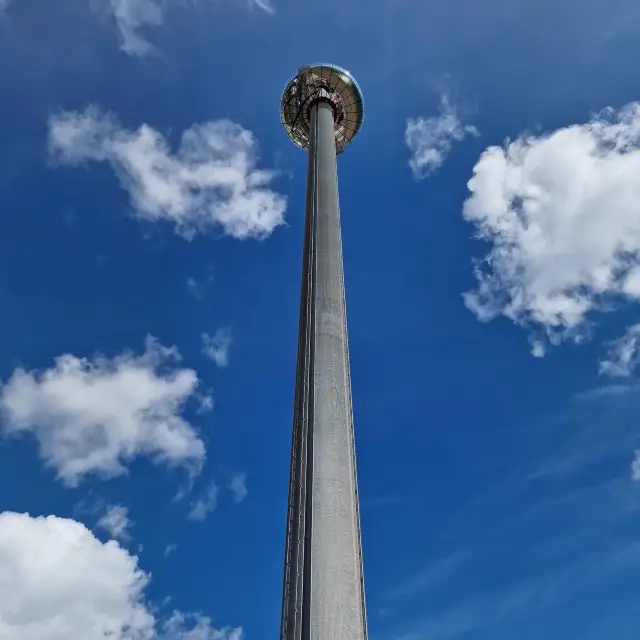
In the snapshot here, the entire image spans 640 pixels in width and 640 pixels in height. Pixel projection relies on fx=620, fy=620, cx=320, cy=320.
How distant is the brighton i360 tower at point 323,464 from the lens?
19.1 metres

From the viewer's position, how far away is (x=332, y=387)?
25234mm

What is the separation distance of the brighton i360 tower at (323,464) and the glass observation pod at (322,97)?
50.0 ft

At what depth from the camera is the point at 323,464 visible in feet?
72.9

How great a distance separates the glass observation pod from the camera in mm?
49594

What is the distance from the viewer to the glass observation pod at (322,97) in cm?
4959

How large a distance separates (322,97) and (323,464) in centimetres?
3489

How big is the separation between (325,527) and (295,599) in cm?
237

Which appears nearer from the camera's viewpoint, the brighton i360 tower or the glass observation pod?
the brighton i360 tower

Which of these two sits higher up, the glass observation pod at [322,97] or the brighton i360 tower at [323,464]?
the glass observation pod at [322,97]

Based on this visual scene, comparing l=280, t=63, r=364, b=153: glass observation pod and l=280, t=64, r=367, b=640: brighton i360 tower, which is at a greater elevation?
l=280, t=63, r=364, b=153: glass observation pod

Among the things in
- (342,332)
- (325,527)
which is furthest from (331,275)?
(325,527)

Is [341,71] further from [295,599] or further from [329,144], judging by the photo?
[295,599]

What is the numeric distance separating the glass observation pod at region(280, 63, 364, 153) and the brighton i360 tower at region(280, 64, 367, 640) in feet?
50.0

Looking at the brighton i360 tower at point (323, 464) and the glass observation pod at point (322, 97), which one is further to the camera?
the glass observation pod at point (322, 97)
